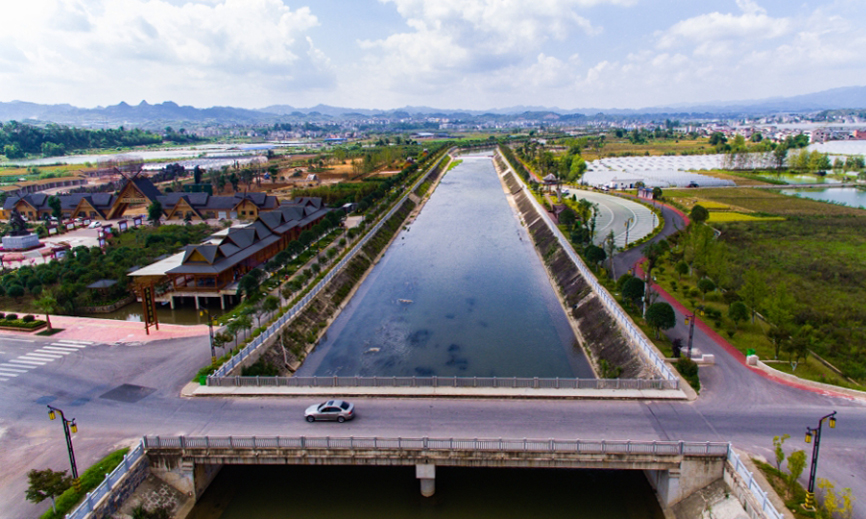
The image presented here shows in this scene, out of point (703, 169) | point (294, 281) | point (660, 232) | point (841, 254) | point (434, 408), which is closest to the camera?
point (434, 408)

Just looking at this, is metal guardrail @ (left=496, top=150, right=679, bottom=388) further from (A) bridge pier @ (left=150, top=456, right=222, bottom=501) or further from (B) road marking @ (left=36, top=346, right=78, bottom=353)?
(B) road marking @ (left=36, top=346, right=78, bottom=353)

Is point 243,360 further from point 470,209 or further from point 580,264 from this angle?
point 470,209

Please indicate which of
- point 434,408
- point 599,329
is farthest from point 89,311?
point 599,329

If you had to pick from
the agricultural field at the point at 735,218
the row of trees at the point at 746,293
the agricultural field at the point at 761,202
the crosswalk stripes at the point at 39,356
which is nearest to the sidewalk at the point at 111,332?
the crosswalk stripes at the point at 39,356

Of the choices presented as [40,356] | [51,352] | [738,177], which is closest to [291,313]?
[51,352]

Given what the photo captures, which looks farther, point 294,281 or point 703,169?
point 703,169

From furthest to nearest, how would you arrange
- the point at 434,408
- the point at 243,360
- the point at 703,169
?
1. the point at 703,169
2. the point at 243,360
3. the point at 434,408

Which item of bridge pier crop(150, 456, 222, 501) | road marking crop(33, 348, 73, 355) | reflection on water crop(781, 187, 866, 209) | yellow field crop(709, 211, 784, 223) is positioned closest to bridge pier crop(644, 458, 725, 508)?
bridge pier crop(150, 456, 222, 501)
